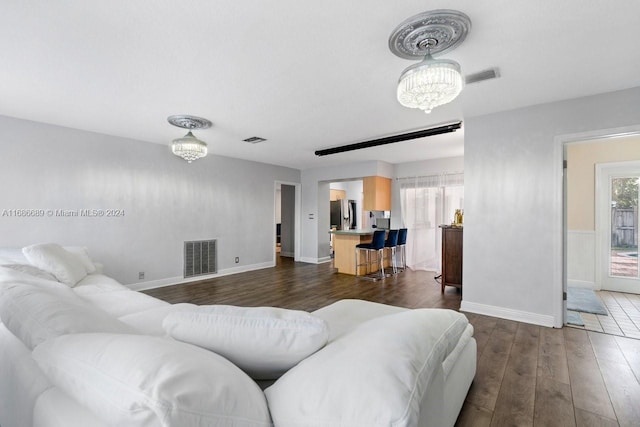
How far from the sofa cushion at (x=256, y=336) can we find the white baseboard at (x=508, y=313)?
3127 mm

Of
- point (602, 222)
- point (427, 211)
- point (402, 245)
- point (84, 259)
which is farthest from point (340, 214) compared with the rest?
point (84, 259)

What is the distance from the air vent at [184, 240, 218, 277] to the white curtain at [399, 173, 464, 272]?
165 inches

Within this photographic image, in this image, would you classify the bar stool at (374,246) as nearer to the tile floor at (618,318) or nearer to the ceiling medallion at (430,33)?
the tile floor at (618,318)

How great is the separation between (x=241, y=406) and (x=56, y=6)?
236cm

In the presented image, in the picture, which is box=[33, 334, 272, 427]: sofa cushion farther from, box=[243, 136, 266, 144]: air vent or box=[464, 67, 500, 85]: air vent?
box=[243, 136, 266, 144]: air vent

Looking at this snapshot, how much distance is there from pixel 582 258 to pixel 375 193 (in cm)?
360

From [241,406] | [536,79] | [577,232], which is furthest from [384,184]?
[241,406]

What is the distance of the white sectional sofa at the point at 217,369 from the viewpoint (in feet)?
2.10

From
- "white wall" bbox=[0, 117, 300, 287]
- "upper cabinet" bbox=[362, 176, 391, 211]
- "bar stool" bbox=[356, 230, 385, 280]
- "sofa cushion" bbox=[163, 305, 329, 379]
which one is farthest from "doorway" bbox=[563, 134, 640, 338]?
"white wall" bbox=[0, 117, 300, 287]

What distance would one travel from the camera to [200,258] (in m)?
5.33

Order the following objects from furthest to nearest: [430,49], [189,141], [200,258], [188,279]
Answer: [200,258]
[188,279]
[189,141]
[430,49]

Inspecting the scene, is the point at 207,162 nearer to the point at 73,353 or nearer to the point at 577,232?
the point at 73,353

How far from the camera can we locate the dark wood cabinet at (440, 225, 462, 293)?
4.30m

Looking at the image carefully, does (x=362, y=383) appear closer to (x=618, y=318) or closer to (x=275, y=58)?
(x=275, y=58)
